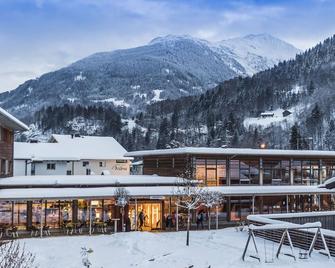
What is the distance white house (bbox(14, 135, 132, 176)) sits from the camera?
55719 mm

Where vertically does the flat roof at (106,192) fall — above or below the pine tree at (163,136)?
below

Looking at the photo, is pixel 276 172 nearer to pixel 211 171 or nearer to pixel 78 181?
pixel 211 171

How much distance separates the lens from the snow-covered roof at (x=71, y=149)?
5656cm

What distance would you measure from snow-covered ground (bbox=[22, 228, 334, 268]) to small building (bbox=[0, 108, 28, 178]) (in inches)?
314

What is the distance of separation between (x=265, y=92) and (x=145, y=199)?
157 meters

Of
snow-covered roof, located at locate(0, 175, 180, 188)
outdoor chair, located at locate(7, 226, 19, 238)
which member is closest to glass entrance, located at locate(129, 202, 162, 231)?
snow-covered roof, located at locate(0, 175, 180, 188)

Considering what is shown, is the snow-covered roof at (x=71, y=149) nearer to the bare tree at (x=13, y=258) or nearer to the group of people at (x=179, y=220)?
the group of people at (x=179, y=220)

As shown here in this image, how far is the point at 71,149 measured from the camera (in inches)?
2446

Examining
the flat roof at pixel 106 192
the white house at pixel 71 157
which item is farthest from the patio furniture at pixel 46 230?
the white house at pixel 71 157

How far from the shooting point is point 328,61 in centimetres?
19638

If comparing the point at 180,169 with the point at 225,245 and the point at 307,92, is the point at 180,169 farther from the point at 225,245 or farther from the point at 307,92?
the point at 307,92

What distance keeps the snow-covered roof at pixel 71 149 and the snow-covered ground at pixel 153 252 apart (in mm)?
31164

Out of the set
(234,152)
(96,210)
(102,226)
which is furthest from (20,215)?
(234,152)

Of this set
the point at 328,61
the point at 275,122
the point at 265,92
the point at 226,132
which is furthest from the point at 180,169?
the point at 328,61
